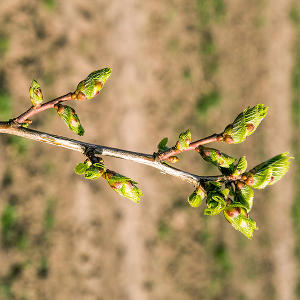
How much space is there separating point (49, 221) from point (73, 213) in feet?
1.16

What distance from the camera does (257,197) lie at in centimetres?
610

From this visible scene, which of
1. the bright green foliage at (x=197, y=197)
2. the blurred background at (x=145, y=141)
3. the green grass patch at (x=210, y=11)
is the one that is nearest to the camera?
the bright green foliage at (x=197, y=197)

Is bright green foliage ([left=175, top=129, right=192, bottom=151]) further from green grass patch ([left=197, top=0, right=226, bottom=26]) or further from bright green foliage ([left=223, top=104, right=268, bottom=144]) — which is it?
green grass patch ([left=197, top=0, right=226, bottom=26])

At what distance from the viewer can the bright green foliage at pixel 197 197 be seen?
1391 millimetres

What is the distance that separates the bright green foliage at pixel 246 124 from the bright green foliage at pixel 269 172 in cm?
20

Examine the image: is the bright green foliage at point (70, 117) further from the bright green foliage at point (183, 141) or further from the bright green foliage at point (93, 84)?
the bright green foliage at point (183, 141)

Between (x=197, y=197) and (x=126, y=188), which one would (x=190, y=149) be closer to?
(x=197, y=197)

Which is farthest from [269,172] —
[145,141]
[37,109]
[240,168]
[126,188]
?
[145,141]

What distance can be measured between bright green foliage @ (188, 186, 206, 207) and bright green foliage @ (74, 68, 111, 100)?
2.11 feet

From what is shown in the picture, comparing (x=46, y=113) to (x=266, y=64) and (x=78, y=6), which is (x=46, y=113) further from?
(x=266, y=64)

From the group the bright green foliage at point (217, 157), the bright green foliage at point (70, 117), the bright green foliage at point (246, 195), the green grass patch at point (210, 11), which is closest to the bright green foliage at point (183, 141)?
the bright green foliage at point (217, 157)

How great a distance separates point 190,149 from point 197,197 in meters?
0.23

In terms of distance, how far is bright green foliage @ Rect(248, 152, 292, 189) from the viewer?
1394 millimetres

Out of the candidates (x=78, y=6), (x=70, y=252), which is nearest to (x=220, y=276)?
(x=70, y=252)
